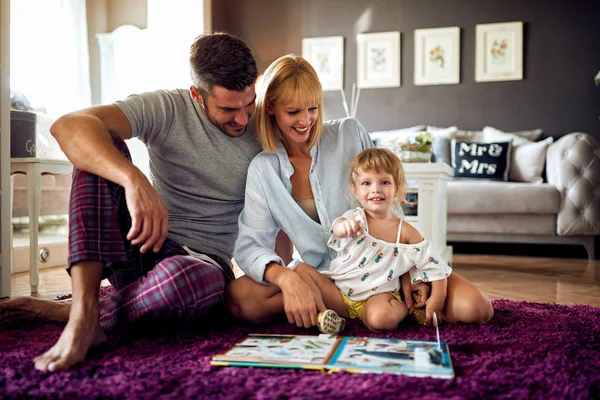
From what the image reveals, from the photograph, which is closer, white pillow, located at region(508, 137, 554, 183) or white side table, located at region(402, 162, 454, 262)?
white side table, located at region(402, 162, 454, 262)

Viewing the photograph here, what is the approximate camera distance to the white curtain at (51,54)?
13.6ft

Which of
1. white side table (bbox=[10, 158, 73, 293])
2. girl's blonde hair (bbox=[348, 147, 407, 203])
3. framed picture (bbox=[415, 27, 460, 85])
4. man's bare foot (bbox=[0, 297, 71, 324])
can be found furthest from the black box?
framed picture (bbox=[415, 27, 460, 85])

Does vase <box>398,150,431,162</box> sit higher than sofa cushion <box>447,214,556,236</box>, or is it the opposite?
vase <box>398,150,431,162</box>

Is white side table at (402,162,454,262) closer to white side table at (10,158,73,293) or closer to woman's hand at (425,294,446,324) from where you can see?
woman's hand at (425,294,446,324)

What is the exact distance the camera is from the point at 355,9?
16.1 ft

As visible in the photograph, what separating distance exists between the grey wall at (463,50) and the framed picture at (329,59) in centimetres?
5

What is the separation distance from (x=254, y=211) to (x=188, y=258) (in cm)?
28

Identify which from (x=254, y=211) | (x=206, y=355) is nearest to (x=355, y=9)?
(x=254, y=211)

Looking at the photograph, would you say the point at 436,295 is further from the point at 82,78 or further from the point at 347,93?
the point at 82,78

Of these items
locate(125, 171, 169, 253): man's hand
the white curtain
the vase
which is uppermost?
the white curtain

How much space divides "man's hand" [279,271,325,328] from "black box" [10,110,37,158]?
5.16 feet

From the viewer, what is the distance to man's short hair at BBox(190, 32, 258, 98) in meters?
1.46

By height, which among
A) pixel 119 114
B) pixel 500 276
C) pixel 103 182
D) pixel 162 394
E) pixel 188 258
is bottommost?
pixel 500 276

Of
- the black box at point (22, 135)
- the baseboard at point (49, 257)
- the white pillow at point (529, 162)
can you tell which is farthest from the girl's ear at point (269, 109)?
the white pillow at point (529, 162)
